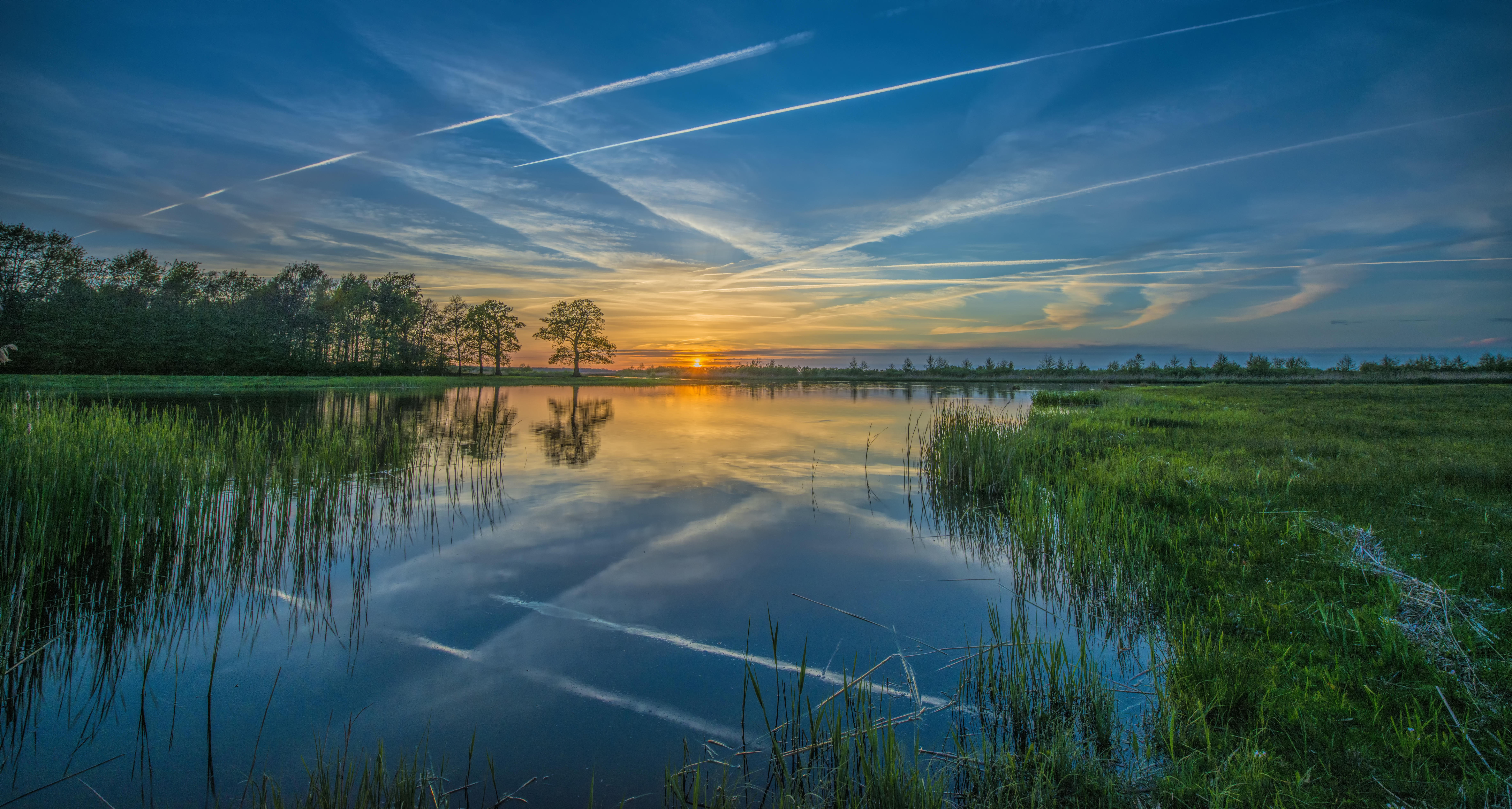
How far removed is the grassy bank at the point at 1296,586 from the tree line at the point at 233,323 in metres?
43.5

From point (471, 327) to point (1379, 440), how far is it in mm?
55836

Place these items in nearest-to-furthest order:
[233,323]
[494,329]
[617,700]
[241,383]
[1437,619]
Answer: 1. [1437,619]
2. [617,700]
3. [241,383]
4. [233,323]
5. [494,329]

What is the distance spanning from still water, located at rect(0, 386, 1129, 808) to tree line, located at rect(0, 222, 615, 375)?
37208 millimetres

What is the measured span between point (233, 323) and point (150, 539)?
143 feet

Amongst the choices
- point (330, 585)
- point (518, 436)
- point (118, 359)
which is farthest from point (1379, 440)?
point (118, 359)

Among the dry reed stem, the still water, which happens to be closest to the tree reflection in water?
the still water

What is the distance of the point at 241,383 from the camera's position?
1062 inches

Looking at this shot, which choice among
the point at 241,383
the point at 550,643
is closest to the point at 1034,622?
the point at 550,643

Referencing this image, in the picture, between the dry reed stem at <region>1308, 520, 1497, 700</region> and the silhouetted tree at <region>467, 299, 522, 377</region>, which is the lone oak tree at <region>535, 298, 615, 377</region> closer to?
the silhouetted tree at <region>467, 299, 522, 377</region>

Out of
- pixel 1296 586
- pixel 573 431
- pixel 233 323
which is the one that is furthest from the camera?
pixel 233 323

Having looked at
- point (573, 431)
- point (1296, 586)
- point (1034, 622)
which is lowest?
point (1034, 622)

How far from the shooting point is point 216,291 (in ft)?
158

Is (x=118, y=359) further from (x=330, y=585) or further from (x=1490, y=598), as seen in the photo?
(x=1490, y=598)

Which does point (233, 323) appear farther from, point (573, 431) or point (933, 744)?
point (933, 744)
